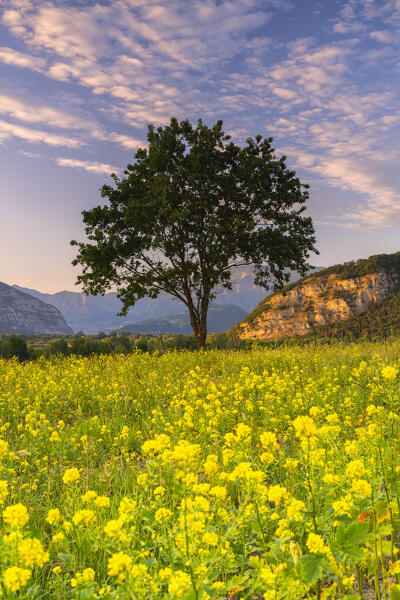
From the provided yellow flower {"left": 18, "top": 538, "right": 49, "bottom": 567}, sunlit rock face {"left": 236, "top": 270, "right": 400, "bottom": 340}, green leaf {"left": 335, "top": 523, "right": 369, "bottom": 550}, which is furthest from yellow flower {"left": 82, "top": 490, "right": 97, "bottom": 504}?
sunlit rock face {"left": 236, "top": 270, "right": 400, "bottom": 340}

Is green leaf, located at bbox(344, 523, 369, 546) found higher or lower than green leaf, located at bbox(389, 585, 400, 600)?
higher

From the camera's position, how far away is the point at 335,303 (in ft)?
563

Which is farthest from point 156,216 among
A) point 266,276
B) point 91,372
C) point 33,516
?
point 33,516

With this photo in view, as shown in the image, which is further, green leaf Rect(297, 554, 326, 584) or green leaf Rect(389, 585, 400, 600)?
green leaf Rect(297, 554, 326, 584)

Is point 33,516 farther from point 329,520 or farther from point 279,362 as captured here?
point 279,362

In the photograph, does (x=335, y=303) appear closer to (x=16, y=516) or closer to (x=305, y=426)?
(x=305, y=426)

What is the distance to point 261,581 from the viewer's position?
6.59 feet

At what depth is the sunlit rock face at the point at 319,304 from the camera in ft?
499

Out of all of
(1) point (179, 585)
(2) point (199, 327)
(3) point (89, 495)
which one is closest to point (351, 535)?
(1) point (179, 585)

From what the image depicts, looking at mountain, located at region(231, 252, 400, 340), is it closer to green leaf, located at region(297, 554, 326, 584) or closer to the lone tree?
the lone tree

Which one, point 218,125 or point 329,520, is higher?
point 218,125

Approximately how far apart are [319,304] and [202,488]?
19169 centimetres

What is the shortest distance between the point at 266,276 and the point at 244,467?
2167 cm

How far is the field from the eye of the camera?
2.06 meters
